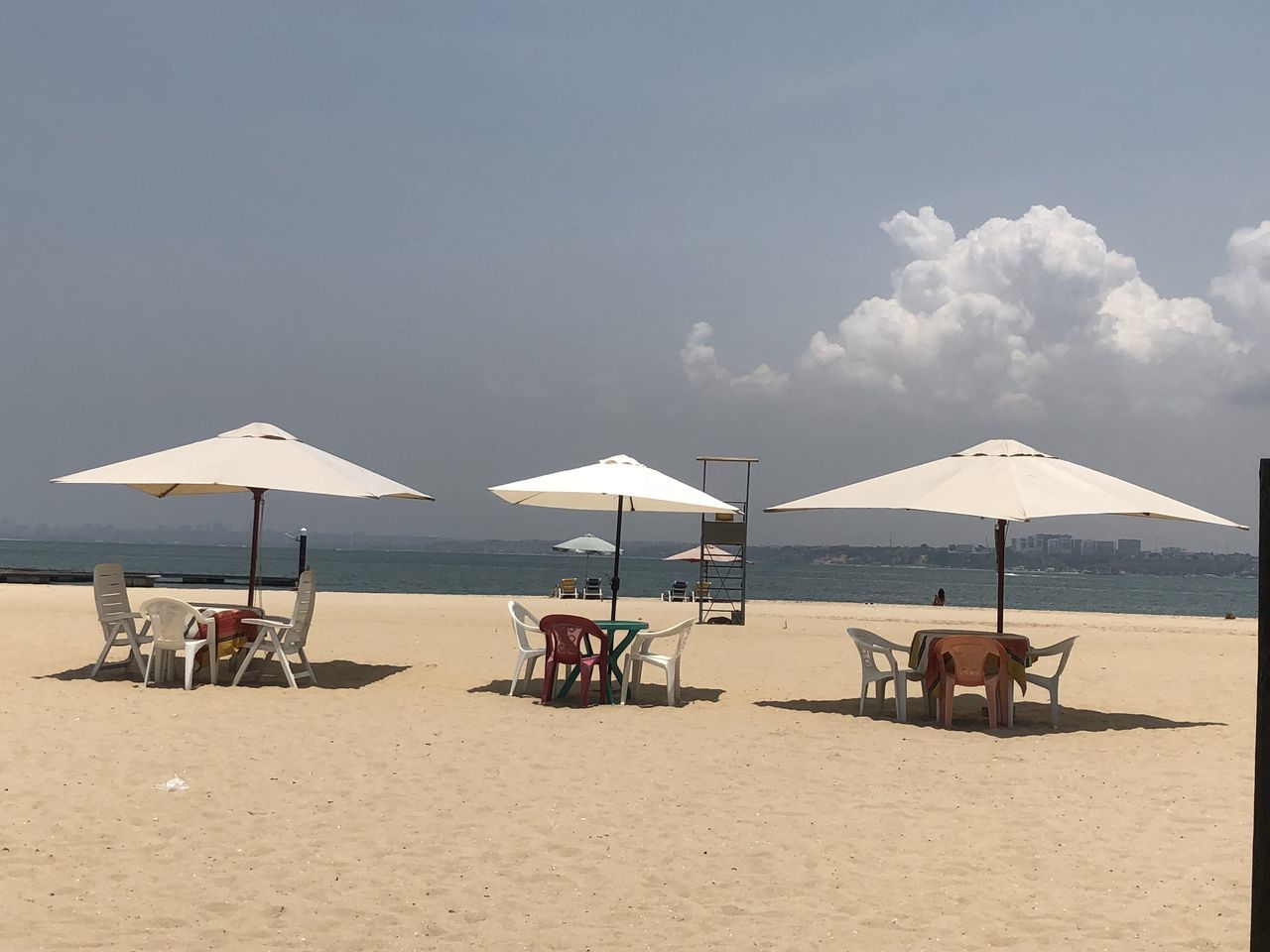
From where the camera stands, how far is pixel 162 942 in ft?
12.2

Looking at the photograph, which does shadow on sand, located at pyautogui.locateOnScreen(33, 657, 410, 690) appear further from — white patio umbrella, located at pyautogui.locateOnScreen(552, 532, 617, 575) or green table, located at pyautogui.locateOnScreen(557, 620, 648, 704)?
white patio umbrella, located at pyautogui.locateOnScreen(552, 532, 617, 575)

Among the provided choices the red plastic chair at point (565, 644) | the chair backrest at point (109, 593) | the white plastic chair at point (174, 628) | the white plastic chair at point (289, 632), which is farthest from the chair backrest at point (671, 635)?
the chair backrest at point (109, 593)

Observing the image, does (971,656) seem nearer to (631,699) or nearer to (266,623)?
(631,699)

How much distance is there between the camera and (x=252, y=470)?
9.66m

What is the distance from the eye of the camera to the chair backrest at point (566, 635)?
29.5 ft

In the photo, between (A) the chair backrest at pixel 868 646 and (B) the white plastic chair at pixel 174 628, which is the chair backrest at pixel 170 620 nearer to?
(B) the white plastic chair at pixel 174 628

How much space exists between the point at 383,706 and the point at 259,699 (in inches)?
38.1

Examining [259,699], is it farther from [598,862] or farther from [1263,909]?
[1263,909]

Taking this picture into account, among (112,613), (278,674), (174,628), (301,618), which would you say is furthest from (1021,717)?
(112,613)

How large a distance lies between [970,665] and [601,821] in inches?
160

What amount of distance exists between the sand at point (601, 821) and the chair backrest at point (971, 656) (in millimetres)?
418

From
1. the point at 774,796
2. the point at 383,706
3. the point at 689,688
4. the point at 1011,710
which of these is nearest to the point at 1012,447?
the point at 1011,710

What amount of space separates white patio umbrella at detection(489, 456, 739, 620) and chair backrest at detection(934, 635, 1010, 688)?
6.62 ft

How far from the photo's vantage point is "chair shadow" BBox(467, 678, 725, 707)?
9414 mm
